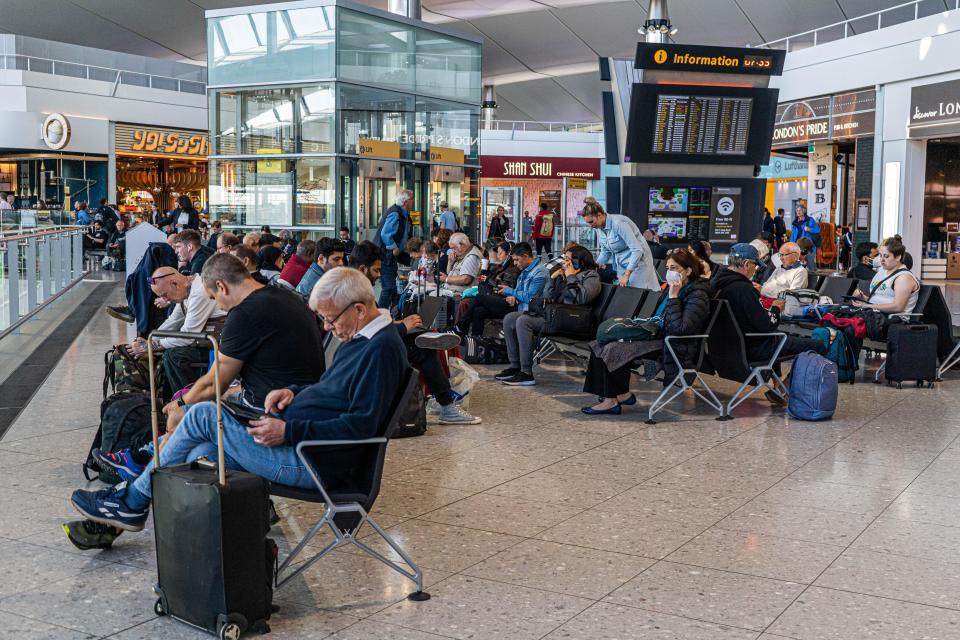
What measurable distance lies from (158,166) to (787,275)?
3006 centimetres

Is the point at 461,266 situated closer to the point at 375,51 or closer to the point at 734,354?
the point at 734,354

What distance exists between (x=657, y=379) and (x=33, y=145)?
25.8 m

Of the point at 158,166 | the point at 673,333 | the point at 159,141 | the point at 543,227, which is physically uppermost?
the point at 159,141

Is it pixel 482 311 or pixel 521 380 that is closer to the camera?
pixel 521 380

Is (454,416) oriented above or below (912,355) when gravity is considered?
below

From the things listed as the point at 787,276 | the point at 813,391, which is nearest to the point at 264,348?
the point at 813,391

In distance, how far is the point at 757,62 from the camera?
1501 centimetres

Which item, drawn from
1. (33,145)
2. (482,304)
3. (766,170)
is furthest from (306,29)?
(766,170)

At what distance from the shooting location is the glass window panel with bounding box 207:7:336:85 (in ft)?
50.8

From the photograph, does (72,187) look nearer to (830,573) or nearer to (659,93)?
(659,93)

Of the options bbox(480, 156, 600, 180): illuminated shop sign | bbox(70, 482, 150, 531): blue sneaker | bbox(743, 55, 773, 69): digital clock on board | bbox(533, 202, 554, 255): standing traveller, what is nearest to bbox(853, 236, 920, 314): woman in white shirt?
bbox(743, 55, 773, 69): digital clock on board

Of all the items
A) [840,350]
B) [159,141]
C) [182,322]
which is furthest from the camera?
[159,141]

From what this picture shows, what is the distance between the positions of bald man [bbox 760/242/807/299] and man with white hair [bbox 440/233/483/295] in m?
2.99

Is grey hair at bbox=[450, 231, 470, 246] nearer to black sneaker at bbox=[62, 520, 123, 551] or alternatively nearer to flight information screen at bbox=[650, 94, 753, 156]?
flight information screen at bbox=[650, 94, 753, 156]
